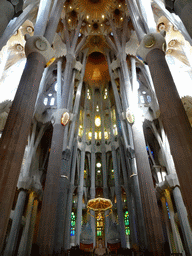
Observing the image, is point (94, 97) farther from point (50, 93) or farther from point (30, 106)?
point (30, 106)

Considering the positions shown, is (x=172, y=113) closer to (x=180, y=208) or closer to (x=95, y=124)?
(x=180, y=208)

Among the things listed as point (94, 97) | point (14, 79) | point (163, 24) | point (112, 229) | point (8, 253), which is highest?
point (94, 97)

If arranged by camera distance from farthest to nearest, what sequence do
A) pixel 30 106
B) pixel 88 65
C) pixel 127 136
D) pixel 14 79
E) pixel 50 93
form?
1. pixel 88 65
2. pixel 50 93
3. pixel 14 79
4. pixel 127 136
5. pixel 30 106

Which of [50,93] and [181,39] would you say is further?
[50,93]

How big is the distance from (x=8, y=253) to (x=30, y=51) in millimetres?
11835

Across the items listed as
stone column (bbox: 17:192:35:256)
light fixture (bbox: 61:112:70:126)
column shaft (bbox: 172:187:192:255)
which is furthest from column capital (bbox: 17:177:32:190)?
column shaft (bbox: 172:187:192:255)

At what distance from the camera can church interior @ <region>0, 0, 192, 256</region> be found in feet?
22.4

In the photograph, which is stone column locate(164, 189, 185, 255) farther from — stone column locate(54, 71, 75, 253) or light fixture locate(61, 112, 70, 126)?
light fixture locate(61, 112, 70, 126)

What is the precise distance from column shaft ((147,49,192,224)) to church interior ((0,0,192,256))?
3 cm

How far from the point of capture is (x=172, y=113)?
708 cm

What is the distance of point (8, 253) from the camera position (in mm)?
12242

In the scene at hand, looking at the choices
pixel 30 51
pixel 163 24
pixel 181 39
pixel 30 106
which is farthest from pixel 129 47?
pixel 30 106

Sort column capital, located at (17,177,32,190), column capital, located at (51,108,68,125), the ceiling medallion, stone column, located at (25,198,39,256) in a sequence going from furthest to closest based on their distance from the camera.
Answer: stone column, located at (25,198,39,256)
column capital, located at (17,177,32,190)
the ceiling medallion
column capital, located at (51,108,68,125)

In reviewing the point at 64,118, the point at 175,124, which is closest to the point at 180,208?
the point at 175,124
